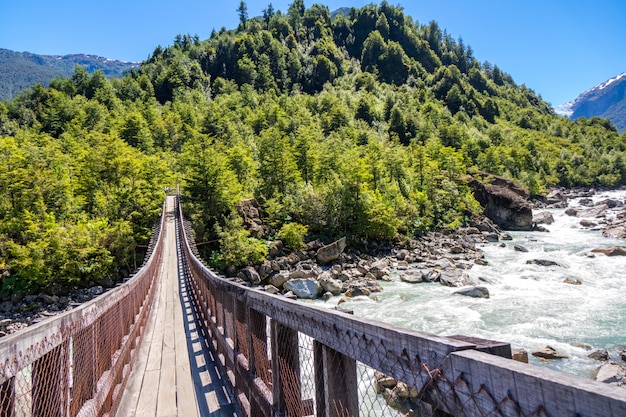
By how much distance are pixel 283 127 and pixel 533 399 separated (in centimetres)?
6181

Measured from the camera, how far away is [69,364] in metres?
2.93

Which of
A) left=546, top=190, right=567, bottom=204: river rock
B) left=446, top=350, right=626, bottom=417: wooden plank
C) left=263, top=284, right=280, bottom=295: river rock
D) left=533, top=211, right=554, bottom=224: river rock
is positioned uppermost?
left=546, top=190, right=567, bottom=204: river rock

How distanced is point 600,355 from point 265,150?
101 feet

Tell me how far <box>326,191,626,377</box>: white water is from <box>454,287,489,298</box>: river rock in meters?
0.33

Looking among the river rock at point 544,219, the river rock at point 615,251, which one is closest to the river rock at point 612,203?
the river rock at point 544,219

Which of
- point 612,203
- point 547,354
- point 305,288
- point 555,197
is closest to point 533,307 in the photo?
point 547,354

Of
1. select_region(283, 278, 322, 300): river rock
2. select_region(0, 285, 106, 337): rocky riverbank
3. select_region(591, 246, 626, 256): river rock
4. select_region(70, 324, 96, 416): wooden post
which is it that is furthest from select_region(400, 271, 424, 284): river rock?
select_region(70, 324, 96, 416): wooden post

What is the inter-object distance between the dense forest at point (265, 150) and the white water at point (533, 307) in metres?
10.1

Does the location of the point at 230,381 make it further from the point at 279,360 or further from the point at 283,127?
the point at 283,127

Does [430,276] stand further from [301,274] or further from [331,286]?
[301,274]

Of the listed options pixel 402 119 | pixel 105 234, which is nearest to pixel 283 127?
pixel 402 119

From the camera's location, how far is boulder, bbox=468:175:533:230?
38625 millimetres

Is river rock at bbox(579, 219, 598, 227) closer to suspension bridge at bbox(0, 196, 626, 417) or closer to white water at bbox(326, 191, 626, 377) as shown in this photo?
white water at bbox(326, 191, 626, 377)

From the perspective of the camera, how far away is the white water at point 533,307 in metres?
12.6
